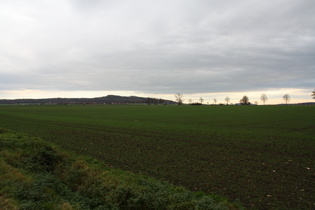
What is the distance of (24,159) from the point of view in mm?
12633

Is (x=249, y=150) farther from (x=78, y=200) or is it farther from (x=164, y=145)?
(x=78, y=200)

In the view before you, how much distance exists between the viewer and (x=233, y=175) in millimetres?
12117

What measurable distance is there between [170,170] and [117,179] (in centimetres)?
392

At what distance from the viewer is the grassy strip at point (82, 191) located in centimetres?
755

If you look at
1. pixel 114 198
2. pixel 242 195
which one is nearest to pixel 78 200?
Result: pixel 114 198

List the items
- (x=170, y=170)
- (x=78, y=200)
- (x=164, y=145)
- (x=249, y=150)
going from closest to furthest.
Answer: (x=78, y=200) → (x=170, y=170) → (x=249, y=150) → (x=164, y=145)

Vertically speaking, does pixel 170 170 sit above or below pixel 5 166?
below

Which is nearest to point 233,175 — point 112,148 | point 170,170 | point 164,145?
point 170,170

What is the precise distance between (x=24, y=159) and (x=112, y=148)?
7.73m

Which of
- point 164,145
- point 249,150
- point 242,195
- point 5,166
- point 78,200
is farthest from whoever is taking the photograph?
point 164,145

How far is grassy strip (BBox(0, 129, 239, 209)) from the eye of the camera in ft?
24.8

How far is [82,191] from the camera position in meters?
9.38

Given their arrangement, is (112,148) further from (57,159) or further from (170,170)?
(170,170)

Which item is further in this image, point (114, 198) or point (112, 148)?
point (112, 148)
